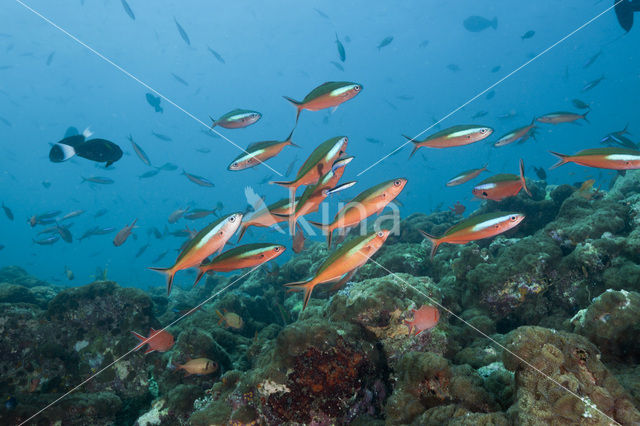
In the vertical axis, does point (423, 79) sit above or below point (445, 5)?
below

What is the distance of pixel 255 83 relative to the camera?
105 metres

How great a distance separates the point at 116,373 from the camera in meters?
5.27

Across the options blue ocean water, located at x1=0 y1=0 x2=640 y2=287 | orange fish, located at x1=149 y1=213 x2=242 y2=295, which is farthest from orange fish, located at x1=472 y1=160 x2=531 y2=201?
blue ocean water, located at x1=0 y1=0 x2=640 y2=287

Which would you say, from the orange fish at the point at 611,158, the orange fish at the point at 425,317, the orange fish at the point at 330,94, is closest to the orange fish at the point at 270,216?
the orange fish at the point at 330,94

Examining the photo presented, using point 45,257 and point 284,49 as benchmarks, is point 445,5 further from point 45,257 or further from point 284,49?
point 45,257

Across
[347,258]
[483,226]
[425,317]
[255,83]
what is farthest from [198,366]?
[255,83]

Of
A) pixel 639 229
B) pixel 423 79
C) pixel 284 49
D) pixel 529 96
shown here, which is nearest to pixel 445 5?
pixel 423 79

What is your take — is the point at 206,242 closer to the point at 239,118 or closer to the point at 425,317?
the point at 425,317

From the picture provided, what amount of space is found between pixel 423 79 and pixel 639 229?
11522cm

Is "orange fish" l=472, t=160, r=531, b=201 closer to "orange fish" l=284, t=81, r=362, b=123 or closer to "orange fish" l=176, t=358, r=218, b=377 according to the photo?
"orange fish" l=284, t=81, r=362, b=123

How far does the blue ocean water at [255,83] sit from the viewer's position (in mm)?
75688

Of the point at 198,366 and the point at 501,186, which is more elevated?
the point at 501,186

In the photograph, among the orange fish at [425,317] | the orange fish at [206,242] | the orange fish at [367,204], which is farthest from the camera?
the orange fish at [425,317]

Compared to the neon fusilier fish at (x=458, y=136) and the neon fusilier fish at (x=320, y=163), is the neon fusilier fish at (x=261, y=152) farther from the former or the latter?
the neon fusilier fish at (x=458, y=136)
